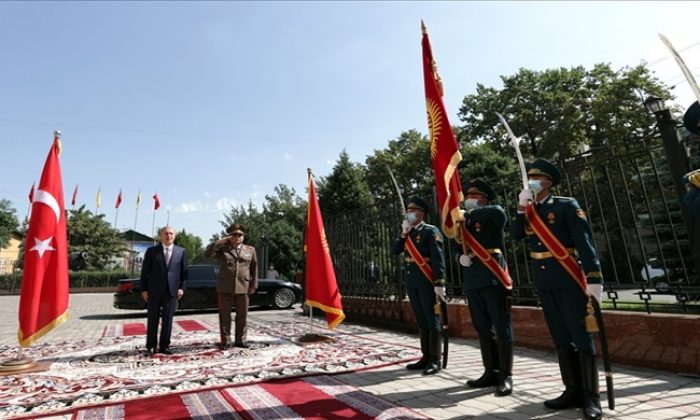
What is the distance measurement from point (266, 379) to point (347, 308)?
5534mm

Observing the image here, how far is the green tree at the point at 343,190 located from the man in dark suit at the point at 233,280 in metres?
17.1

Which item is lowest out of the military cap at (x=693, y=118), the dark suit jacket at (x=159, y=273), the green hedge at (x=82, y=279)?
the dark suit jacket at (x=159, y=273)

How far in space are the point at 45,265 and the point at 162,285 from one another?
1416mm

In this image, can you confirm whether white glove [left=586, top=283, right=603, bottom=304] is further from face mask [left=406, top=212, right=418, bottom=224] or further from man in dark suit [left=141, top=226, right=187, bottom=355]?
man in dark suit [left=141, top=226, right=187, bottom=355]

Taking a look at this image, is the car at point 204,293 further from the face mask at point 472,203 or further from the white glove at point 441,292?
the face mask at point 472,203

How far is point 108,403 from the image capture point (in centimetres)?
312

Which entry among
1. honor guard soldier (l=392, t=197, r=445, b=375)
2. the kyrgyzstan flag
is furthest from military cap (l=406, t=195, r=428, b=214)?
the kyrgyzstan flag

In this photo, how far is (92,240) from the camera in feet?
105

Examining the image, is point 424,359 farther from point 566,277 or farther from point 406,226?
point 566,277

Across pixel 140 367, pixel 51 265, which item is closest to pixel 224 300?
pixel 140 367

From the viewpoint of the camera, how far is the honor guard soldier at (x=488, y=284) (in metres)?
3.42

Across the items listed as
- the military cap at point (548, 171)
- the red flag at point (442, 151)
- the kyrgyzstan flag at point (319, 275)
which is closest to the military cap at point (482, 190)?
the red flag at point (442, 151)

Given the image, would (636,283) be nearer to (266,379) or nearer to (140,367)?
(266,379)

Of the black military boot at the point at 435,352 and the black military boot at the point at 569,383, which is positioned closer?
the black military boot at the point at 569,383
